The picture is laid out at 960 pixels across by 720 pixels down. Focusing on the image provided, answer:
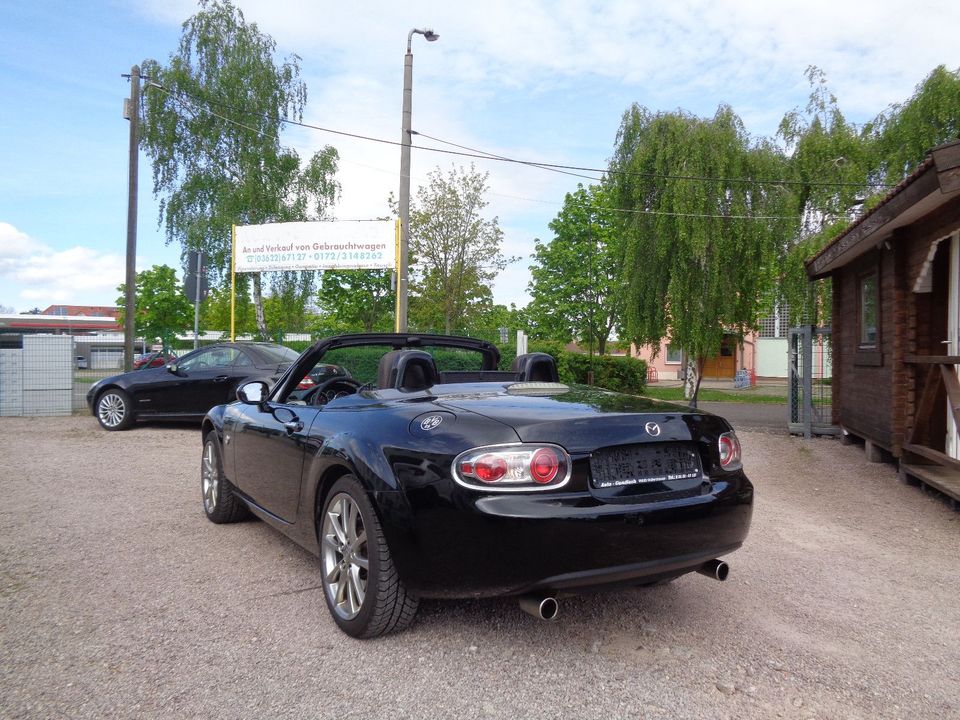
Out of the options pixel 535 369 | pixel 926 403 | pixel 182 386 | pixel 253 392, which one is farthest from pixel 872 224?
pixel 182 386

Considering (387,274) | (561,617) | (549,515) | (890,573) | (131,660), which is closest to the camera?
(549,515)

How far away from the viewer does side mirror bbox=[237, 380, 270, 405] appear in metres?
4.89

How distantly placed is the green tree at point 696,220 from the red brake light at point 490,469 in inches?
691

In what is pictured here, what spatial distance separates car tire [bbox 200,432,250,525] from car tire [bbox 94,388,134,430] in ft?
23.6

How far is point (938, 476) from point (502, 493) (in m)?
5.97

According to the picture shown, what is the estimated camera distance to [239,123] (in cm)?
2802

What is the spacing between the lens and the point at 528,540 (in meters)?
2.86

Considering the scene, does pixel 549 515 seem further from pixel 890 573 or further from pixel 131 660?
pixel 890 573

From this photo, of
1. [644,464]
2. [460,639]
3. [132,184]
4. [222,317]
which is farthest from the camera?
[222,317]

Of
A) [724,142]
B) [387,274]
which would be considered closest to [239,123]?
[387,274]

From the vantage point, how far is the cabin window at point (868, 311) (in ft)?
32.3

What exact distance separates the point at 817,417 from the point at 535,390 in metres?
10.8

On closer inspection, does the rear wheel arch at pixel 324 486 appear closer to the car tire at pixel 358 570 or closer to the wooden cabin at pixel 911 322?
the car tire at pixel 358 570

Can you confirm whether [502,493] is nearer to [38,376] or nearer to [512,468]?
[512,468]
